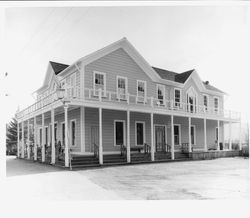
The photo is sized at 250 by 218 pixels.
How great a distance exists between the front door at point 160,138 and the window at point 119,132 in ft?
10.8

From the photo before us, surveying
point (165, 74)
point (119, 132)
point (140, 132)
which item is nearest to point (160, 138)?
point (140, 132)

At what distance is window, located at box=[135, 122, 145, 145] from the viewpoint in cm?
1862

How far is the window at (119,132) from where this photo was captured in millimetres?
17422

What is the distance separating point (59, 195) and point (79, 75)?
9573mm

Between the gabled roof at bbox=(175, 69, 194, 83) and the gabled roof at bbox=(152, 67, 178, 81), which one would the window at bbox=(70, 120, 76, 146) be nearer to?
the gabled roof at bbox=(152, 67, 178, 81)

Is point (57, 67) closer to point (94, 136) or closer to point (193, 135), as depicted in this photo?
point (94, 136)

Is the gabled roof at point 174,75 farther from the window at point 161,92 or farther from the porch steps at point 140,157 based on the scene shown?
the porch steps at point 140,157

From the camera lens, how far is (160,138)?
20.3 m

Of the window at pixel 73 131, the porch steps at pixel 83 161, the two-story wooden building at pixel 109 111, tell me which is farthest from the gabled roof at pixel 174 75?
the porch steps at pixel 83 161

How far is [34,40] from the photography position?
974 centimetres

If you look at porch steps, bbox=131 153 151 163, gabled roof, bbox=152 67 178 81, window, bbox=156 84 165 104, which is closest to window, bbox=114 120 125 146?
porch steps, bbox=131 153 151 163

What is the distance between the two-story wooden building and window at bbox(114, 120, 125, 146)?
2.3 inches

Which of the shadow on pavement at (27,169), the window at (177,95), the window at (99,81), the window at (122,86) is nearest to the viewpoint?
the shadow on pavement at (27,169)

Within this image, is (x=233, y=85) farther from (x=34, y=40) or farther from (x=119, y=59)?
(x=119, y=59)
